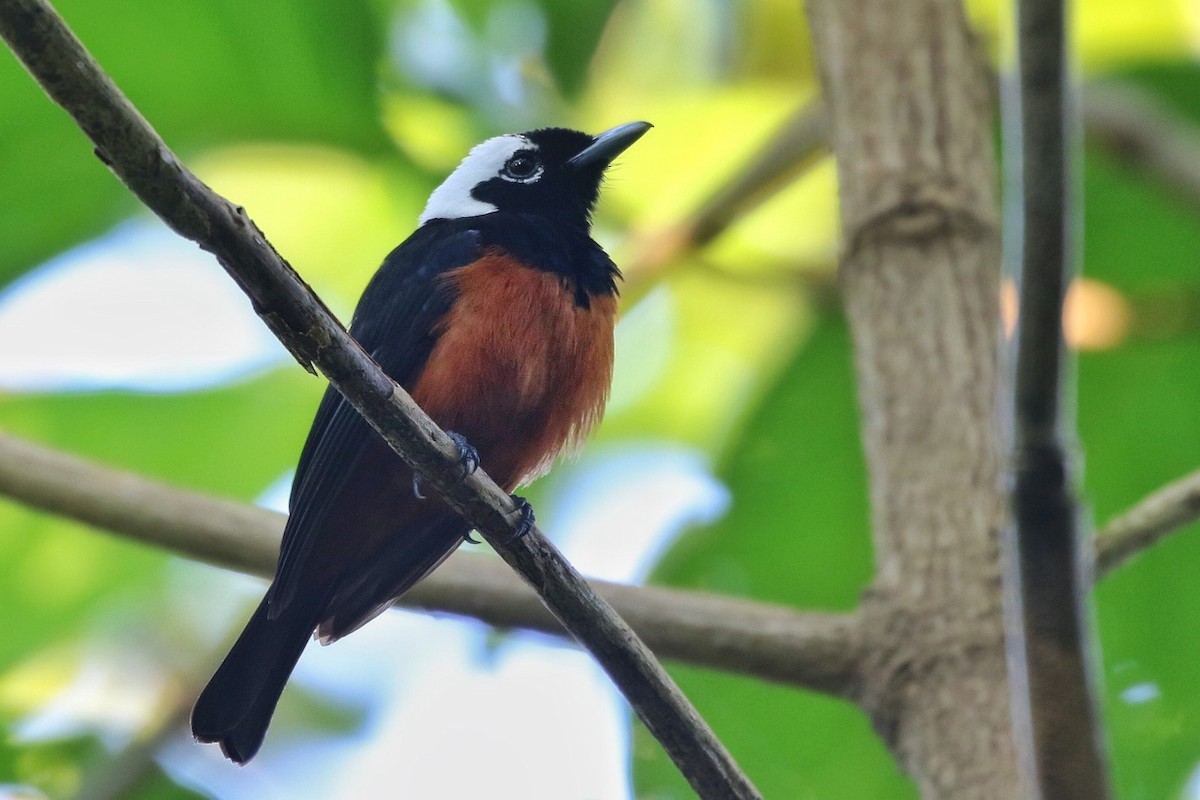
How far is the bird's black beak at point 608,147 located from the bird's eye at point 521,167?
0.19 meters

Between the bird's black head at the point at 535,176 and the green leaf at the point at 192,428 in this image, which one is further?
the green leaf at the point at 192,428

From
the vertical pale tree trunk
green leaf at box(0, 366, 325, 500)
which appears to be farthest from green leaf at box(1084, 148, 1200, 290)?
green leaf at box(0, 366, 325, 500)

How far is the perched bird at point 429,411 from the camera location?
11.8 ft

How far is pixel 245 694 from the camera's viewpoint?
359 cm

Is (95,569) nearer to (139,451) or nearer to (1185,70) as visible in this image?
(139,451)

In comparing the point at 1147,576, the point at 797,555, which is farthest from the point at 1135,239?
the point at 797,555

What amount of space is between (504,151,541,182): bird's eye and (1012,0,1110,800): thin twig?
263 centimetres

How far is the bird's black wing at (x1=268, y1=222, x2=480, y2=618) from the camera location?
339 centimetres

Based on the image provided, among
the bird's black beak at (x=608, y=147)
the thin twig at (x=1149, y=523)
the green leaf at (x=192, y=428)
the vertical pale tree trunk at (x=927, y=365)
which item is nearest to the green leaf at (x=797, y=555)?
the vertical pale tree trunk at (x=927, y=365)

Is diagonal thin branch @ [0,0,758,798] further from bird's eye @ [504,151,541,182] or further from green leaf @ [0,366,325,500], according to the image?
green leaf @ [0,366,325,500]

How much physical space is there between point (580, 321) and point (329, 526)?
0.86 metres

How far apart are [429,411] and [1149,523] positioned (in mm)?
1741

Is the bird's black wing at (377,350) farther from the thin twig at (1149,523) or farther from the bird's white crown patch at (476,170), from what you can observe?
the thin twig at (1149,523)

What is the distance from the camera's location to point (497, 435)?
3777 mm
